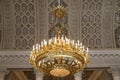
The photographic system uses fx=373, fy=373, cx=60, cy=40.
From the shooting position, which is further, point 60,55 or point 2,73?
point 2,73

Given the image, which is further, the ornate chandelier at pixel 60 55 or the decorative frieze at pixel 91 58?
the decorative frieze at pixel 91 58

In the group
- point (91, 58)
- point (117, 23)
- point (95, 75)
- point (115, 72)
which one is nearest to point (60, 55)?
point (91, 58)

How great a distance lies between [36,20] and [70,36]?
1.35 metres

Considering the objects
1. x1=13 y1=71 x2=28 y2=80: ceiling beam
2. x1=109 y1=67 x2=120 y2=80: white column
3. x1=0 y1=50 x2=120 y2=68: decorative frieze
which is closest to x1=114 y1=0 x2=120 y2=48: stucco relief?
x1=0 y1=50 x2=120 y2=68: decorative frieze

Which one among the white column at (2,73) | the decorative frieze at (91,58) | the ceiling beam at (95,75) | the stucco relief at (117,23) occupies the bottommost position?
the ceiling beam at (95,75)

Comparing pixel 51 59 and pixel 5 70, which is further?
pixel 5 70

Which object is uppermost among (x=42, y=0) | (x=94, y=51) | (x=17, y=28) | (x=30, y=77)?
(x=42, y=0)

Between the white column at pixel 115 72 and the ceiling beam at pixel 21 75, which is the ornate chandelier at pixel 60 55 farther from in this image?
the ceiling beam at pixel 21 75

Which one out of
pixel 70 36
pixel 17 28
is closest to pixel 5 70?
pixel 17 28

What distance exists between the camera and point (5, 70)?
13289 millimetres

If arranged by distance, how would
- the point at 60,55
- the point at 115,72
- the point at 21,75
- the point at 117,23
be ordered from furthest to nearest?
1. the point at 21,75
2. the point at 117,23
3. the point at 115,72
4. the point at 60,55

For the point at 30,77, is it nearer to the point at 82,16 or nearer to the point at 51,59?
the point at 82,16

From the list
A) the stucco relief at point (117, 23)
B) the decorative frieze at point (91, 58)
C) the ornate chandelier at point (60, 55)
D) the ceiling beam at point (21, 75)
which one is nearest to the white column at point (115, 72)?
the decorative frieze at point (91, 58)

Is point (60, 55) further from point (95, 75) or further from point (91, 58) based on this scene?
point (95, 75)
